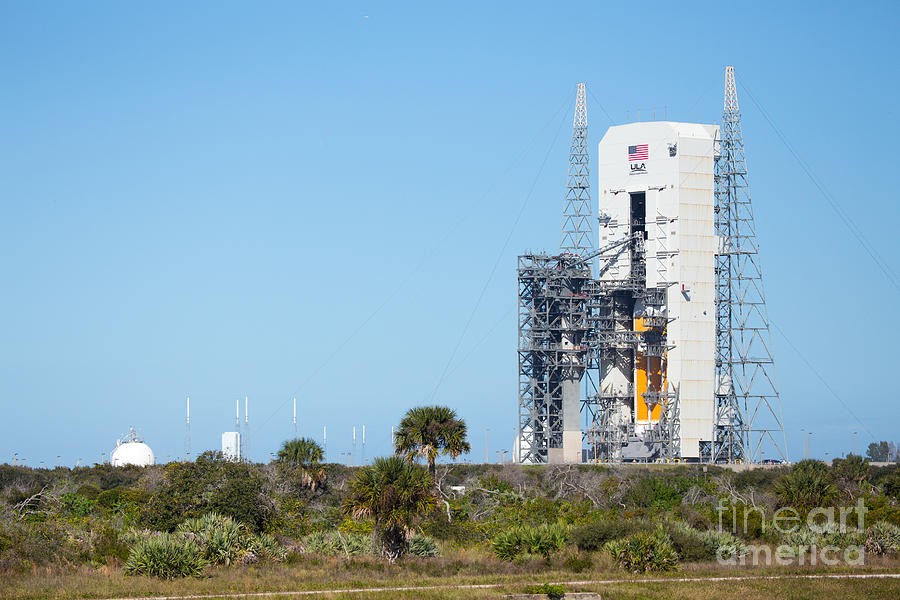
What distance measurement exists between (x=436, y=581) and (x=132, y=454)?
61327 millimetres

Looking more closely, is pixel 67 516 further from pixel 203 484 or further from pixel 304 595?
pixel 304 595

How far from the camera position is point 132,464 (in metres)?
90.6

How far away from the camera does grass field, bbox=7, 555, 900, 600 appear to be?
36.0 m

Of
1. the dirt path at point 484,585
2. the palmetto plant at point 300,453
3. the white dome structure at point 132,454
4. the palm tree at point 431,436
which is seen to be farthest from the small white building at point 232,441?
the dirt path at point 484,585

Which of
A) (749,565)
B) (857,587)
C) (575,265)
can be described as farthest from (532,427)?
(857,587)

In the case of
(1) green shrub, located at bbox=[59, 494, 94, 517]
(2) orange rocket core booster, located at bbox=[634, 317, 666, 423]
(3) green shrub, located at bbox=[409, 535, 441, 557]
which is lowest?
(3) green shrub, located at bbox=[409, 535, 441, 557]

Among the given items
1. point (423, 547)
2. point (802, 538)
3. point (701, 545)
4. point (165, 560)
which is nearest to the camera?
point (165, 560)

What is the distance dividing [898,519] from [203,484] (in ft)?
101

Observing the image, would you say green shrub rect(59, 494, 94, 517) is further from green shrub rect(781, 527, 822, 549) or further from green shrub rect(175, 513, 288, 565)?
green shrub rect(781, 527, 822, 549)

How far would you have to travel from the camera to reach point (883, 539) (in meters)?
45.8

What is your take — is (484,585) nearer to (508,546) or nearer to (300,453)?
(508,546)

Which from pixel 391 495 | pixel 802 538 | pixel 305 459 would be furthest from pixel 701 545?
pixel 305 459

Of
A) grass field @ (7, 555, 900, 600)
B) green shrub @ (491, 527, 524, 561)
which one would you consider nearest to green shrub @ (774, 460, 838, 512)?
grass field @ (7, 555, 900, 600)

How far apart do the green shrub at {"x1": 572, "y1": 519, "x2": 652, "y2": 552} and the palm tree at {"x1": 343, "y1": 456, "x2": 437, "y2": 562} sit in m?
7.72
